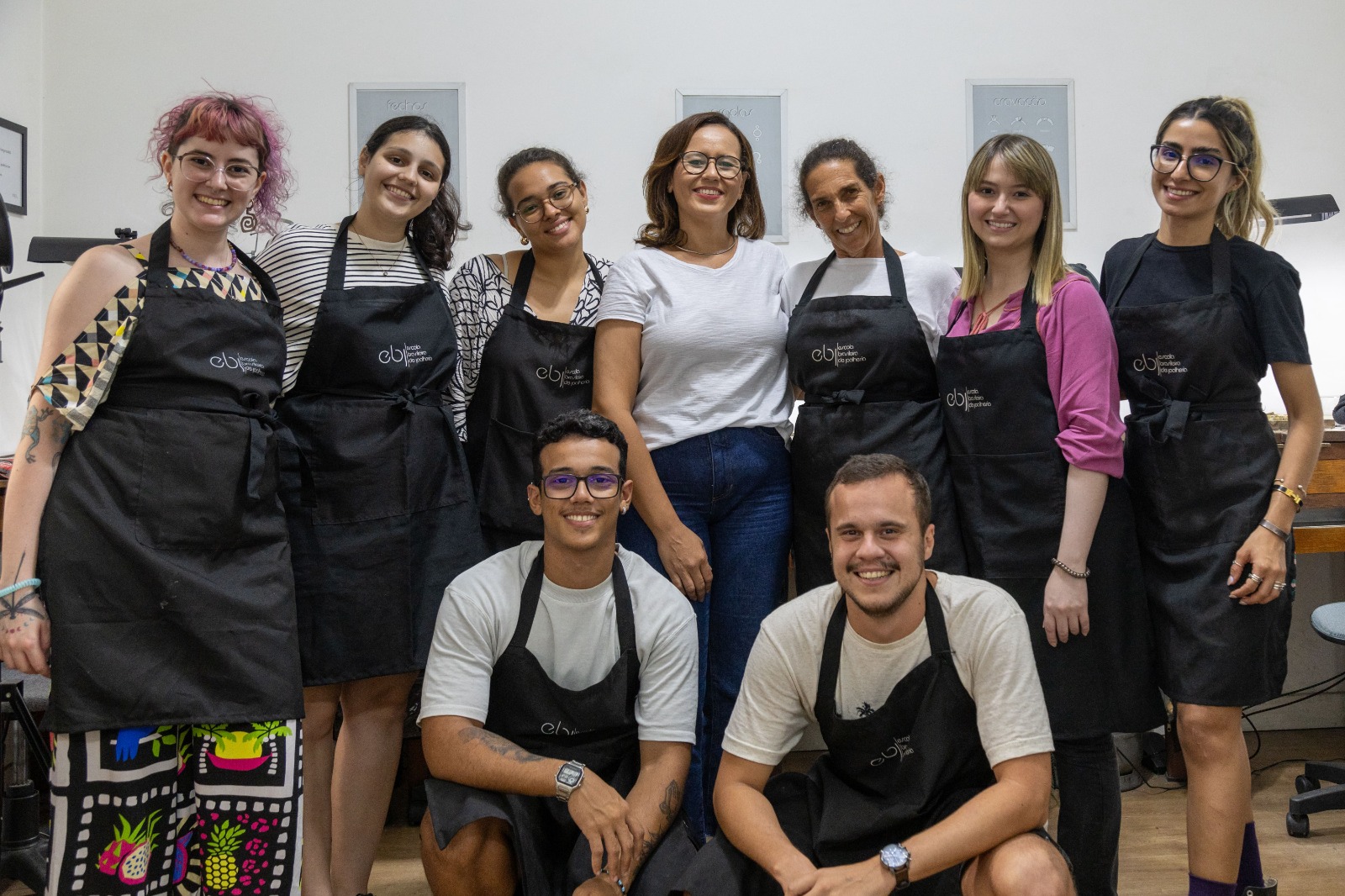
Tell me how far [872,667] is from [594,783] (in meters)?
0.54

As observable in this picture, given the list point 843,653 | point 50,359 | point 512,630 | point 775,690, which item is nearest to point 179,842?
point 512,630

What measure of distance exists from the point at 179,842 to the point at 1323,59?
442 cm

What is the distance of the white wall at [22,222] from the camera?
11.3 feet

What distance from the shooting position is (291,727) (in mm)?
1829

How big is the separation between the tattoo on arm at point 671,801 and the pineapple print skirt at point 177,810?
64cm

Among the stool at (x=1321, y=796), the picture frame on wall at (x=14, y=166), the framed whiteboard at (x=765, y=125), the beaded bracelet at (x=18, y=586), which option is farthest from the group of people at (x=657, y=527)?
the picture frame on wall at (x=14, y=166)

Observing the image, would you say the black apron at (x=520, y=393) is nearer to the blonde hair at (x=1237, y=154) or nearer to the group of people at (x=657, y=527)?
the group of people at (x=657, y=527)

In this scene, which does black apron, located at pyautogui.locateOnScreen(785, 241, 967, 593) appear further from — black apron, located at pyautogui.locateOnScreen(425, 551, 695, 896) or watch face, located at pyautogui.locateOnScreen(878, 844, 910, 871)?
watch face, located at pyautogui.locateOnScreen(878, 844, 910, 871)

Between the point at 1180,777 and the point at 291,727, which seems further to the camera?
the point at 1180,777

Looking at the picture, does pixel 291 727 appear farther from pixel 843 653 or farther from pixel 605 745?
pixel 843 653

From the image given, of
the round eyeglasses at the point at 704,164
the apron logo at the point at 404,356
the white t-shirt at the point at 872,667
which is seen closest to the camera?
the white t-shirt at the point at 872,667

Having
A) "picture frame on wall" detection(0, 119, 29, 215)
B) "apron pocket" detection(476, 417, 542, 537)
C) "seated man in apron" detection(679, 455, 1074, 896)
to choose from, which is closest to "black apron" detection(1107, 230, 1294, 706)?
"seated man in apron" detection(679, 455, 1074, 896)

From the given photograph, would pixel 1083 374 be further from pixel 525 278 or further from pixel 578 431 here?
pixel 525 278

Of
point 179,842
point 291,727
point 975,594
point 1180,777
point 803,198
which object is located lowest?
point 1180,777
